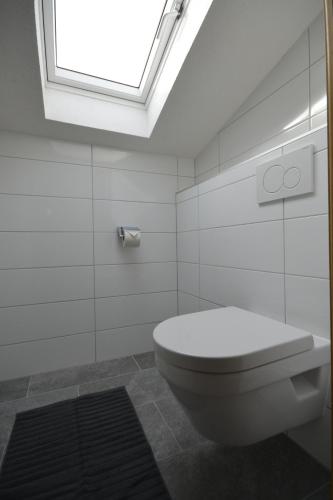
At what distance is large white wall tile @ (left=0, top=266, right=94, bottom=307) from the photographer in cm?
147

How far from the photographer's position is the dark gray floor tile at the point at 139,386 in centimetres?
131

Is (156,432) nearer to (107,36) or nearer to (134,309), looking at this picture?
(134,309)

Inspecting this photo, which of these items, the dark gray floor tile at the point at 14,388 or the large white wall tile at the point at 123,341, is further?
the large white wall tile at the point at 123,341

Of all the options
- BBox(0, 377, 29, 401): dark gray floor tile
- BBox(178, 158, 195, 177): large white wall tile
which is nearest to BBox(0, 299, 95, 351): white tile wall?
BBox(0, 377, 29, 401): dark gray floor tile

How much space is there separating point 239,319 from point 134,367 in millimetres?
930

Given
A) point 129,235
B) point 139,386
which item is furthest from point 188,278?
point 139,386

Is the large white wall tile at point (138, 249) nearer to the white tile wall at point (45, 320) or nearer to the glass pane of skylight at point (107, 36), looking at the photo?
the white tile wall at point (45, 320)

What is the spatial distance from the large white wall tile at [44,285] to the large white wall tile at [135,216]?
356 millimetres

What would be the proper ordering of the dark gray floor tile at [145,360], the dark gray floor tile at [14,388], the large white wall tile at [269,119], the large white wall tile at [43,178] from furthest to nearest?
the dark gray floor tile at [145,360]
the large white wall tile at [43,178]
the dark gray floor tile at [14,388]
the large white wall tile at [269,119]

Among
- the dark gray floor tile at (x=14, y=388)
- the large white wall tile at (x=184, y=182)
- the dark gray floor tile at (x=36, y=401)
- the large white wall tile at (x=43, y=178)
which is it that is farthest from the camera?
the large white wall tile at (x=184, y=182)

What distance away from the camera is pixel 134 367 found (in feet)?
5.31

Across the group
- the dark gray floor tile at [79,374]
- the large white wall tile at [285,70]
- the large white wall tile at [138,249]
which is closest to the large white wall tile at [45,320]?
the dark gray floor tile at [79,374]

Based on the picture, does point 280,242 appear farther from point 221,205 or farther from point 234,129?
point 234,129

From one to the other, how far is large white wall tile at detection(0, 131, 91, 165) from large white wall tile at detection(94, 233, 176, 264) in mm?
544
